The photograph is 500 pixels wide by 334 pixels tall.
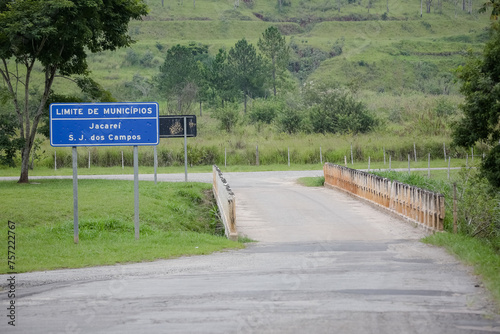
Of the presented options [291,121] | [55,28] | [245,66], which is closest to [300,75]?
[245,66]

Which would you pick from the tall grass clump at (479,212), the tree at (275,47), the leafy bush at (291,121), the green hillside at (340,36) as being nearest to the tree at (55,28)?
the tall grass clump at (479,212)

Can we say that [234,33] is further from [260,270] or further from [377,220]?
[260,270]

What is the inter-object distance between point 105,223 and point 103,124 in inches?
145

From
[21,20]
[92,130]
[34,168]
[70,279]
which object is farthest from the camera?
[34,168]

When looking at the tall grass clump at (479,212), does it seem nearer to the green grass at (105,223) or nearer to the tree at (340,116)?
the green grass at (105,223)

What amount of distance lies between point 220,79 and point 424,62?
3954 cm

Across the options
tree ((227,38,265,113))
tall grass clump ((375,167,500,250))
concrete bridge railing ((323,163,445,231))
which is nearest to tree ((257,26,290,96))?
tree ((227,38,265,113))

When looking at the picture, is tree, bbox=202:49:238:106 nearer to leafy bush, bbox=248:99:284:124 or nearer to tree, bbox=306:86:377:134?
leafy bush, bbox=248:99:284:124

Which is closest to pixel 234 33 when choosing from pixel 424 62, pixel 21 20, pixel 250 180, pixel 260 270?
pixel 424 62

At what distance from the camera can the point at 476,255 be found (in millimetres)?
12445

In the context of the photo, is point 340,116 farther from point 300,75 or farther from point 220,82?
point 300,75

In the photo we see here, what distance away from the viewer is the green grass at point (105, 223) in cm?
1389

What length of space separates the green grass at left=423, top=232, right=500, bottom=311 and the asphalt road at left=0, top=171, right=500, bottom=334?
23cm

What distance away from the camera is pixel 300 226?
1898 centimetres
